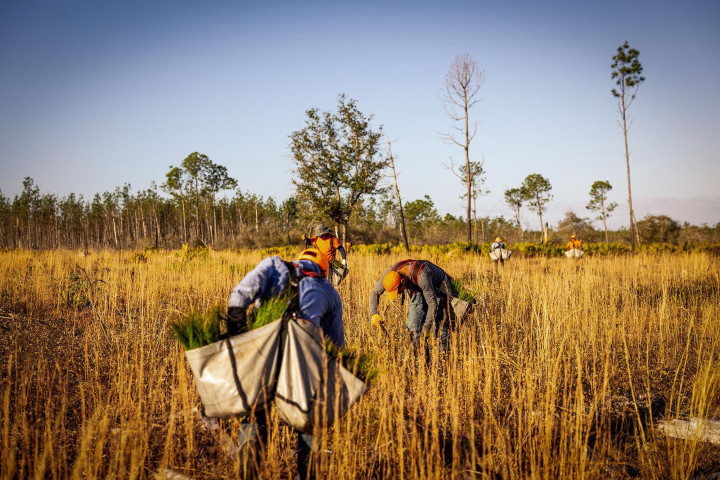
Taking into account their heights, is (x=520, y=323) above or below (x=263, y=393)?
below

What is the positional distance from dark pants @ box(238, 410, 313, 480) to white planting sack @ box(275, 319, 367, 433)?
1.08 ft

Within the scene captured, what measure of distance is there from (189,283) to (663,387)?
7187 mm

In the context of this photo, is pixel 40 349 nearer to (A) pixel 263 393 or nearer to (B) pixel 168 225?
(A) pixel 263 393

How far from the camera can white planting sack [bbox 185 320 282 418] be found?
1742mm

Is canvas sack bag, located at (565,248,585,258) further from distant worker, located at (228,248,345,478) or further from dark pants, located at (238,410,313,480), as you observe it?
dark pants, located at (238,410,313,480)

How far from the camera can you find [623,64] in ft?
69.1

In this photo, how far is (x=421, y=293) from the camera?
14.6ft

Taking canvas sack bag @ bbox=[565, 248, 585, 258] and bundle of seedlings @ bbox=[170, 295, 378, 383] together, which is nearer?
bundle of seedlings @ bbox=[170, 295, 378, 383]

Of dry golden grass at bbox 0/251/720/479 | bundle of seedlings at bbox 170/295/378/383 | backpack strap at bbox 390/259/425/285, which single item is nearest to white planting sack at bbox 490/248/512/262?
dry golden grass at bbox 0/251/720/479

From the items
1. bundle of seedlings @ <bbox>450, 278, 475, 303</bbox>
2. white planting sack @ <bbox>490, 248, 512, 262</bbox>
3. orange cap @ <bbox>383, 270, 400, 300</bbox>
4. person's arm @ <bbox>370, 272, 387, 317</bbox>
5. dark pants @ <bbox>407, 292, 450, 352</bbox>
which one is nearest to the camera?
orange cap @ <bbox>383, 270, 400, 300</bbox>

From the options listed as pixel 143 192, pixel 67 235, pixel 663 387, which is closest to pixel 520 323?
pixel 663 387

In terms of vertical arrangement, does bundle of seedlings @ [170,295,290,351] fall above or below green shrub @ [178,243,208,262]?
below

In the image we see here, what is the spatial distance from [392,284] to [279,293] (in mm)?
2055

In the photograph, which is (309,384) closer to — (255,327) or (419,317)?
(255,327)
